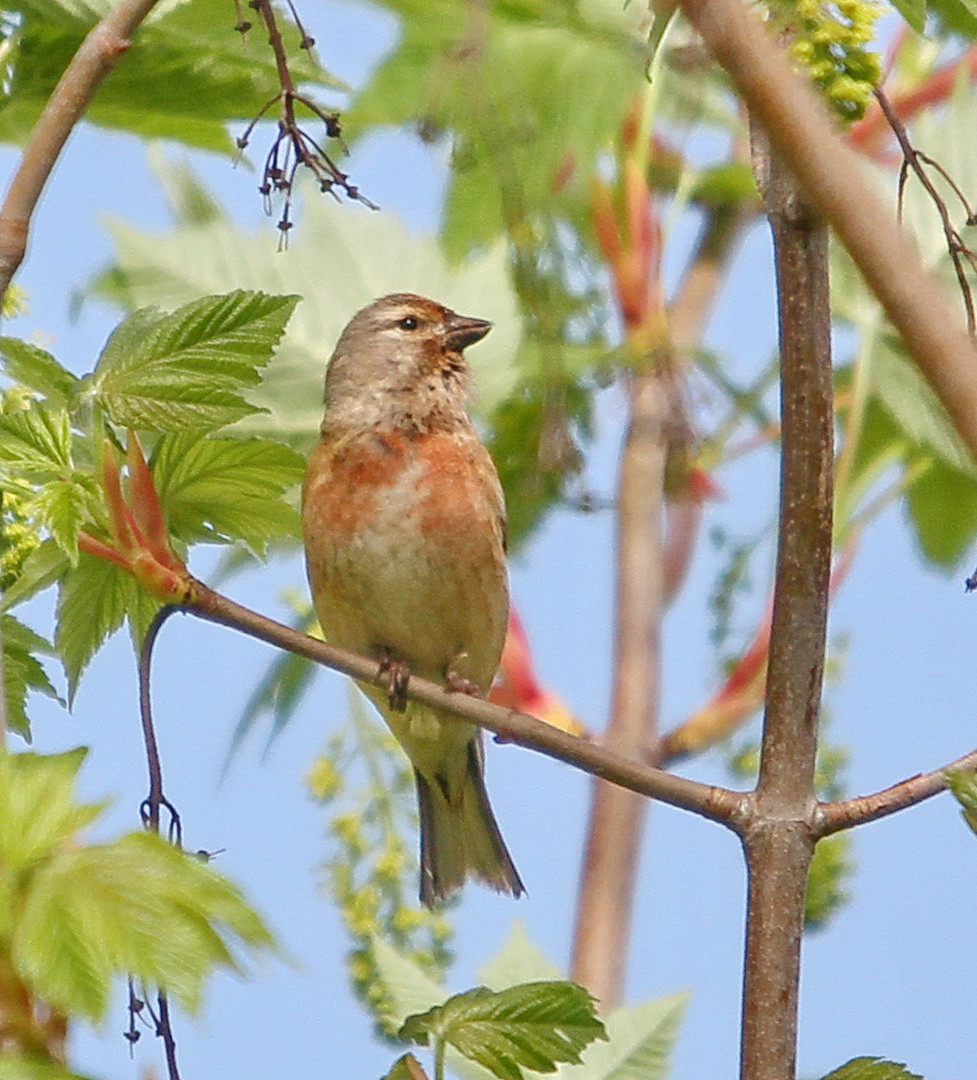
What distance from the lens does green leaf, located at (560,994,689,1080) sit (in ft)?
8.61

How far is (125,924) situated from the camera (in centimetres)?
132

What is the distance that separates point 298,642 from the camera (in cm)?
223

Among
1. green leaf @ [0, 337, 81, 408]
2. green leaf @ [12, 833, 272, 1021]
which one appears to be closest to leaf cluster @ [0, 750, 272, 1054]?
green leaf @ [12, 833, 272, 1021]

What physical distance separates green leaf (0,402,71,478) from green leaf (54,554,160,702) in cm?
22

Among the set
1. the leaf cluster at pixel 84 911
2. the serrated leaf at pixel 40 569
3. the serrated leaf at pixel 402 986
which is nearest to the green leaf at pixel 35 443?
the serrated leaf at pixel 40 569

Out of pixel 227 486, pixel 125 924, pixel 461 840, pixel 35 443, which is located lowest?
pixel 125 924

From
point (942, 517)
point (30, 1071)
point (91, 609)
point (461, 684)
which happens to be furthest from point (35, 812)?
point (942, 517)

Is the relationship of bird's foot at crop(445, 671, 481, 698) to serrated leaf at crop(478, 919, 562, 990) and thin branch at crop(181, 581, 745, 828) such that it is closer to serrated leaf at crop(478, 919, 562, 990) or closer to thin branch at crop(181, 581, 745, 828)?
serrated leaf at crop(478, 919, 562, 990)

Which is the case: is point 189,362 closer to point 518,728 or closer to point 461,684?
point 518,728

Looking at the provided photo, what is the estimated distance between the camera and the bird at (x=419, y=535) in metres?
4.41

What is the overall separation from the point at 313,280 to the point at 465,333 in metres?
0.48

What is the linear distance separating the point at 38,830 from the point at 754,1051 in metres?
0.82

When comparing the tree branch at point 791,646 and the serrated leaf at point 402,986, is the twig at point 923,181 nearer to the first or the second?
the tree branch at point 791,646

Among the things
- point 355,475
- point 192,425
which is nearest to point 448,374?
point 355,475
